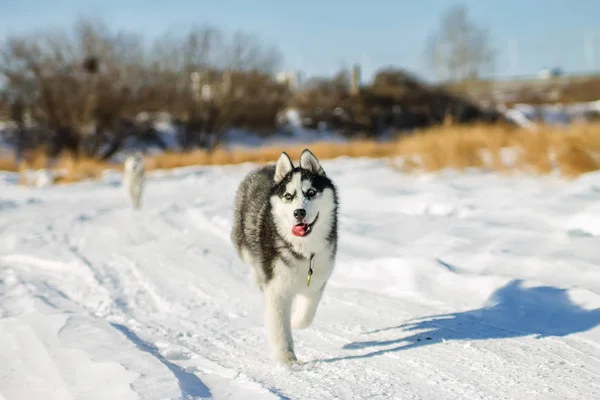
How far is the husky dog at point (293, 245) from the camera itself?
11.3 feet

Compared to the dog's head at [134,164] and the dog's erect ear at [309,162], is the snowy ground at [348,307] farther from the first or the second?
the dog's head at [134,164]

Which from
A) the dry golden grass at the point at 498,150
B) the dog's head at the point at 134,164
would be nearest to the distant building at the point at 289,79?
the dry golden grass at the point at 498,150

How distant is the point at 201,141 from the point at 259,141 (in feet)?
9.95

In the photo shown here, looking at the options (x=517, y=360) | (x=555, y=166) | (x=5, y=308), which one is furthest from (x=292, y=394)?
(x=555, y=166)

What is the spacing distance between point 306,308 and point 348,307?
751 millimetres

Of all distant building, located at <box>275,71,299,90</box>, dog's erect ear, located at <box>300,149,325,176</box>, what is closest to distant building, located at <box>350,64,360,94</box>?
distant building, located at <box>275,71,299,90</box>

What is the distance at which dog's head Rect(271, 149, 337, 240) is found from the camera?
3420 millimetres

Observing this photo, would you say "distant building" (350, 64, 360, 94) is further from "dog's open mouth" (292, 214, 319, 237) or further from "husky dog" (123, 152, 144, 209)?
Answer: "dog's open mouth" (292, 214, 319, 237)

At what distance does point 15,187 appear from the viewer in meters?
13.4

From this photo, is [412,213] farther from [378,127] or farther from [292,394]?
[378,127]

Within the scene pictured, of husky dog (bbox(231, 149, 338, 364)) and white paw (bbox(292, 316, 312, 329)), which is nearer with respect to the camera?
husky dog (bbox(231, 149, 338, 364))

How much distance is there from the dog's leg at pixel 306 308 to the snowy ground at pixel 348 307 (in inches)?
4.9

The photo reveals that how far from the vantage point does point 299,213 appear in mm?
3359

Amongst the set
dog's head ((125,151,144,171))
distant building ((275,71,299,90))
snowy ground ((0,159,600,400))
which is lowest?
snowy ground ((0,159,600,400))
